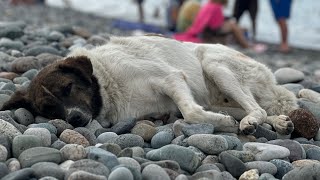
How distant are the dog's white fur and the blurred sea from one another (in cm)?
1094

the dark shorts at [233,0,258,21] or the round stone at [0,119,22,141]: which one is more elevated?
the round stone at [0,119,22,141]

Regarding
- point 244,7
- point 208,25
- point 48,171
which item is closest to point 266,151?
point 48,171

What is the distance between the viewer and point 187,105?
5.00 metres

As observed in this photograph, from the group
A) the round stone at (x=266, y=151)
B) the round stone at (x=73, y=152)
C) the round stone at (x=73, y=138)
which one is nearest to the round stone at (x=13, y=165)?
the round stone at (x=73, y=152)

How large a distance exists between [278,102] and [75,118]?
80.1 inches

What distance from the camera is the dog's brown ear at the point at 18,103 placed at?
5.03 meters

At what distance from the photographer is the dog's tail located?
221 inches

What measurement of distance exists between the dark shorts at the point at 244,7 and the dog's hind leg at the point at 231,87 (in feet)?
30.3

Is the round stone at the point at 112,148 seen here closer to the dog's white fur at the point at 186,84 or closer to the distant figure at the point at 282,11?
the dog's white fur at the point at 186,84

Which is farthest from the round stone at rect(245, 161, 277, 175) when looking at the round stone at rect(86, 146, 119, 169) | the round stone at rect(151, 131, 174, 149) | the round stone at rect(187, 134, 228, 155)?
the round stone at rect(86, 146, 119, 169)

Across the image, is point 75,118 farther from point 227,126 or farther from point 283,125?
point 283,125

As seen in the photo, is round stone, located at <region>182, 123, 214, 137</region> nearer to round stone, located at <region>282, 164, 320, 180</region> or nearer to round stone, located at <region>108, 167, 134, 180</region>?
round stone, located at <region>282, 164, 320, 180</region>

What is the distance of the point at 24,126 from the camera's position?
4582 millimetres

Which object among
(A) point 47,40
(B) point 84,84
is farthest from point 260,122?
(A) point 47,40
